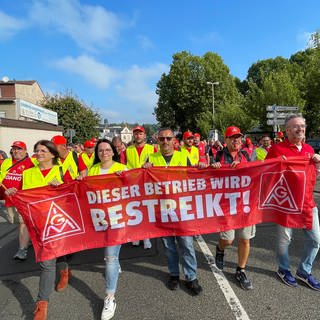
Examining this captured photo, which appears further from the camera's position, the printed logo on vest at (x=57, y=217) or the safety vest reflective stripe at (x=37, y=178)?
the safety vest reflective stripe at (x=37, y=178)

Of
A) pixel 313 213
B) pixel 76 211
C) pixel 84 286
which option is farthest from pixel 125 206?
pixel 313 213

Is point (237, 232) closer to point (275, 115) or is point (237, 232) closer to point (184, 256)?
point (184, 256)

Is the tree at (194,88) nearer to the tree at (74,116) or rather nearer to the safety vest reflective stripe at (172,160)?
the tree at (74,116)

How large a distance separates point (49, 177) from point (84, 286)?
4.57 feet

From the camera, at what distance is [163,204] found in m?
3.81

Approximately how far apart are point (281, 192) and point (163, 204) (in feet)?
4.73

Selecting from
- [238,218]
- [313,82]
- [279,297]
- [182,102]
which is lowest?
[279,297]

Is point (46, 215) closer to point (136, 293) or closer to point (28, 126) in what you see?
point (136, 293)

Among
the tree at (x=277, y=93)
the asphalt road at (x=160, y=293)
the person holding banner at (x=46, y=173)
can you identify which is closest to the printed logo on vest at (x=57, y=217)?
the person holding banner at (x=46, y=173)

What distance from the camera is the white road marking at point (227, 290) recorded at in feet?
10.4

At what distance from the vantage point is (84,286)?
3928 mm

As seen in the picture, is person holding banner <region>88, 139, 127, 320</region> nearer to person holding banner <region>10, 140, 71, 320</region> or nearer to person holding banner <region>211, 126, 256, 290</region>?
person holding banner <region>10, 140, 71, 320</region>

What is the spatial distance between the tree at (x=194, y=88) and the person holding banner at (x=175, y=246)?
138 feet

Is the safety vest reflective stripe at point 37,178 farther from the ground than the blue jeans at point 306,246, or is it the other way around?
the safety vest reflective stripe at point 37,178
